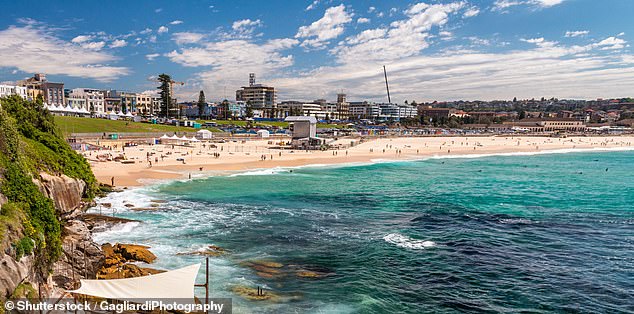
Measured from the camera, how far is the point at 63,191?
20656mm

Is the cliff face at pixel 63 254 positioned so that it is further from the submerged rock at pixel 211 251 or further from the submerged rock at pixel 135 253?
the submerged rock at pixel 211 251

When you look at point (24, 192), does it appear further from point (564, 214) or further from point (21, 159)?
point (564, 214)

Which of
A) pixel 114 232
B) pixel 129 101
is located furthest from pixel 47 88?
pixel 114 232

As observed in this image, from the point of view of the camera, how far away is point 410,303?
17.5 metres

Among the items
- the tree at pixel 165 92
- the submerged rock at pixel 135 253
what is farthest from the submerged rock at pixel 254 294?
the tree at pixel 165 92

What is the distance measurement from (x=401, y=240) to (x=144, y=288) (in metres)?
17.4

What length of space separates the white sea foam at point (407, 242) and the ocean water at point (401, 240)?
0.07m

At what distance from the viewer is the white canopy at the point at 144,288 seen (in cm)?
1181

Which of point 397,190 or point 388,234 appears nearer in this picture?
point 388,234

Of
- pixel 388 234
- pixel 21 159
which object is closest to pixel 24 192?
pixel 21 159

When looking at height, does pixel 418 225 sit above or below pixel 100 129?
below

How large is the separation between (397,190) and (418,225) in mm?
14795

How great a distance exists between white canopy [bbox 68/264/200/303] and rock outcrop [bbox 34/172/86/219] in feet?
25.9

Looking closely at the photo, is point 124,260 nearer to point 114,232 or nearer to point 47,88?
point 114,232
